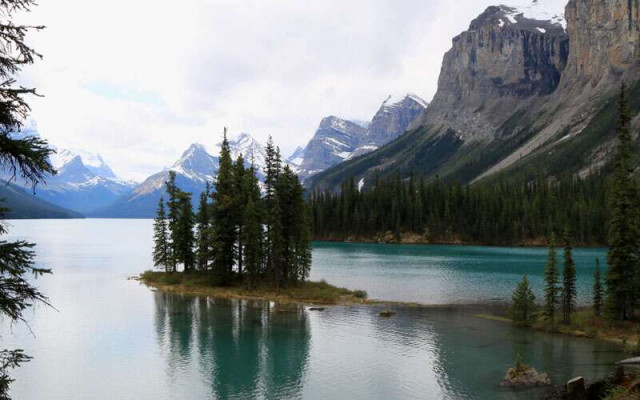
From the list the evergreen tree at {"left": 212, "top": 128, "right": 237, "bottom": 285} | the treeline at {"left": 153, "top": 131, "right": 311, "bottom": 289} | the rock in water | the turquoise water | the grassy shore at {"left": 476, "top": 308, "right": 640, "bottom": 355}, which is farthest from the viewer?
the turquoise water

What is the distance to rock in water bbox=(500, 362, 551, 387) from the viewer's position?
34812 millimetres

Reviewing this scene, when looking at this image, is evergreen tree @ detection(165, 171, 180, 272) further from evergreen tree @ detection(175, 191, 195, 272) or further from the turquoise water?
the turquoise water

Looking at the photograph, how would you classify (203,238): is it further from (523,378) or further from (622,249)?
(622,249)

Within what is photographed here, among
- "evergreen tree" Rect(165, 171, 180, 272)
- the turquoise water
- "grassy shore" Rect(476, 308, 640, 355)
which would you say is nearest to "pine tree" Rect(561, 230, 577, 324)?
"grassy shore" Rect(476, 308, 640, 355)

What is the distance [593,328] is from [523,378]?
67.5 ft

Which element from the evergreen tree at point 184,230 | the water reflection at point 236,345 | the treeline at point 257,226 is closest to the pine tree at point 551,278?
the water reflection at point 236,345

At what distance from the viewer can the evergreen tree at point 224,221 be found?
242 ft

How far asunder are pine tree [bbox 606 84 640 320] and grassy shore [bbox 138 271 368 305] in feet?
99.1

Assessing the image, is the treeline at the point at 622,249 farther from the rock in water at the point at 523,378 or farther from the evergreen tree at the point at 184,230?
the evergreen tree at the point at 184,230

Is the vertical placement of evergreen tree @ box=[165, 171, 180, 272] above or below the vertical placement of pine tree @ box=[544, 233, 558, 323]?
above

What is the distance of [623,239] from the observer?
168 feet

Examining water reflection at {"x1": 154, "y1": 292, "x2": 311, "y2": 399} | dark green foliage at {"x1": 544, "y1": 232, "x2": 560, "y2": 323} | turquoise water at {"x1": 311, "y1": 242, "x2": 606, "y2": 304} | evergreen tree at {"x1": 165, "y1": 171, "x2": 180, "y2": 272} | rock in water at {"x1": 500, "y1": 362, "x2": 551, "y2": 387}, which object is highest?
evergreen tree at {"x1": 165, "y1": 171, "x2": 180, "y2": 272}

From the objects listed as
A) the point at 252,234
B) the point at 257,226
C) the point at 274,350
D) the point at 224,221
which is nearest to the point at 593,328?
the point at 274,350

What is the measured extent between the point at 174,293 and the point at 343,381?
152ft
